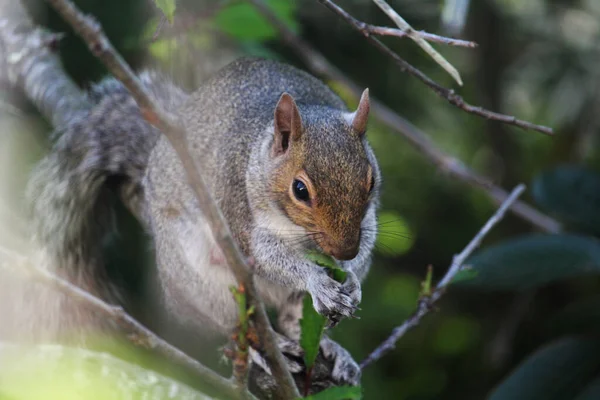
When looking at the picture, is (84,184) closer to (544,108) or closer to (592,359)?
(592,359)

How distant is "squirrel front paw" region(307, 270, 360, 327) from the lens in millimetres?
1346

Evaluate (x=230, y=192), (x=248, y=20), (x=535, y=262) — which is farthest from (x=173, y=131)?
(x=535, y=262)

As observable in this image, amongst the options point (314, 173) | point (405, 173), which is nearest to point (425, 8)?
point (405, 173)

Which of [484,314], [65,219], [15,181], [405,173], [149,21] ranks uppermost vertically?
[149,21]

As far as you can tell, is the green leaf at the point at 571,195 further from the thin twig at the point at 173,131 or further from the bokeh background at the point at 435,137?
the thin twig at the point at 173,131

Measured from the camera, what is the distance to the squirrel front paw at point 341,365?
1579mm

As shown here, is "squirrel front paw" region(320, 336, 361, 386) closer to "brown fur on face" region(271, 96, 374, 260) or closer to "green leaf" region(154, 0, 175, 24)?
"brown fur on face" region(271, 96, 374, 260)

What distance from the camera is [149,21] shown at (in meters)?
2.27

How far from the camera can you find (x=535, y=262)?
6.75 feet

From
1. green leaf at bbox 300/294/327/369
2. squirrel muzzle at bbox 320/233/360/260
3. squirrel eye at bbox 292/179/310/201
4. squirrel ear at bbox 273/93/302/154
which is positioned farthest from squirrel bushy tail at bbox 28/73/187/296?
green leaf at bbox 300/294/327/369

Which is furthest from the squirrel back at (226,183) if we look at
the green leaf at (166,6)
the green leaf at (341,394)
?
the green leaf at (166,6)

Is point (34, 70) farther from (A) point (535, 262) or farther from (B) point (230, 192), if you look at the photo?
(A) point (535, 262)

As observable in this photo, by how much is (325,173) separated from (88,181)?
3.05 ft

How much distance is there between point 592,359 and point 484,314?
109 centimetres
